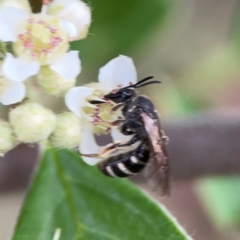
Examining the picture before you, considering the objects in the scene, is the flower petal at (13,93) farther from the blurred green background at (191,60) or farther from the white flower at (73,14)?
the blurred green background at (191,60)

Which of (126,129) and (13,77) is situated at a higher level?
(13,77)

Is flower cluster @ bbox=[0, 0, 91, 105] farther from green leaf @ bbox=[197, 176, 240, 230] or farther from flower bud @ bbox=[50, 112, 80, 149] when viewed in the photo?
green leaf @ bbox=[197, 176, 240, 230]

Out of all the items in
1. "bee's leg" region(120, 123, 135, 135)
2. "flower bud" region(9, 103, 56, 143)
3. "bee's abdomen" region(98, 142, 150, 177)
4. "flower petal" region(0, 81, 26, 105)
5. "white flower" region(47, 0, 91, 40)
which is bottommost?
"bee's abdomen" region(98, 142, 150, 177)

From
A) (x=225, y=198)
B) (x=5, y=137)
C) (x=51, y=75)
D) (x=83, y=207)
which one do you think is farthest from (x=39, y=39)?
(x=225, y=198)

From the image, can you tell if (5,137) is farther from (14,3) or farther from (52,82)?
(14,3)

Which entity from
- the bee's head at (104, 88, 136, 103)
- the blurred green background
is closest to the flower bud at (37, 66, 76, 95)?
the bee's head at (104, 88, 136, 103)

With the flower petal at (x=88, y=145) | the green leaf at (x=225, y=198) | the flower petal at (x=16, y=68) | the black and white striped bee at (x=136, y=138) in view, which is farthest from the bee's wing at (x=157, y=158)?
the green leaf at (x=225, y=198)
